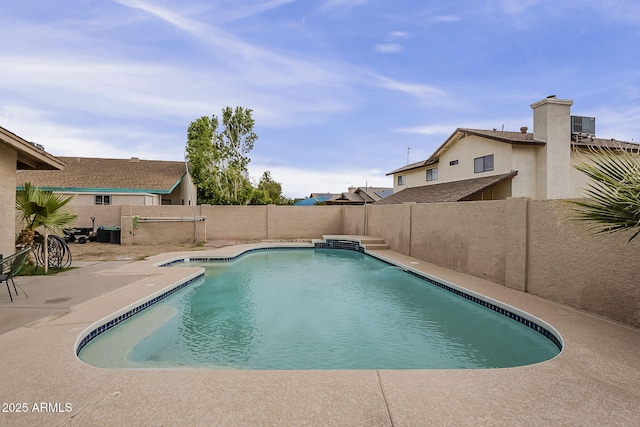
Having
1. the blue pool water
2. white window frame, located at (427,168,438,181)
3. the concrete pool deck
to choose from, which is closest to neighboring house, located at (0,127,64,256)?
the blue pool water

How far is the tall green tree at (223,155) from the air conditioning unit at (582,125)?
1998cm

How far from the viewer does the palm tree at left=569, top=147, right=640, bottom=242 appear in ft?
12.9

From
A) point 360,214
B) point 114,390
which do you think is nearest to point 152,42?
point 360,214

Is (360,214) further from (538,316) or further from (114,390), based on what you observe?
(114,390)

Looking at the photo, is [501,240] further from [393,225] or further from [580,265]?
[393,225]

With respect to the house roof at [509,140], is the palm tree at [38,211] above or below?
below

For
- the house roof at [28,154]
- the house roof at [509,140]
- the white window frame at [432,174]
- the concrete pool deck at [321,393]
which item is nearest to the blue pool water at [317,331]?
the concrete pool deck at [321,393]

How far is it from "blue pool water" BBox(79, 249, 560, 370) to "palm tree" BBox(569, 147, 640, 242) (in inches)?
75.1

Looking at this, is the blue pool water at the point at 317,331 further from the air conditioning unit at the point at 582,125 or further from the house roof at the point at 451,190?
the air conditioning unit at the point at 582,125

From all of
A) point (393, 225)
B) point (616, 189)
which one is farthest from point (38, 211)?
point (393, 225)

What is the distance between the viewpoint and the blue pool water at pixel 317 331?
15.7ft

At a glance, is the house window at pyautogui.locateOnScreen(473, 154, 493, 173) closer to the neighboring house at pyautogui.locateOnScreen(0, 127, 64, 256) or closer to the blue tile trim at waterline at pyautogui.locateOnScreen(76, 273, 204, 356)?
the blue tile trim at waterline at pyautogui.locateOnScreen(76, 273, 204, 356)

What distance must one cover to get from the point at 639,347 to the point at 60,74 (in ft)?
56.9

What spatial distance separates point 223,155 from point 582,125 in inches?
882
